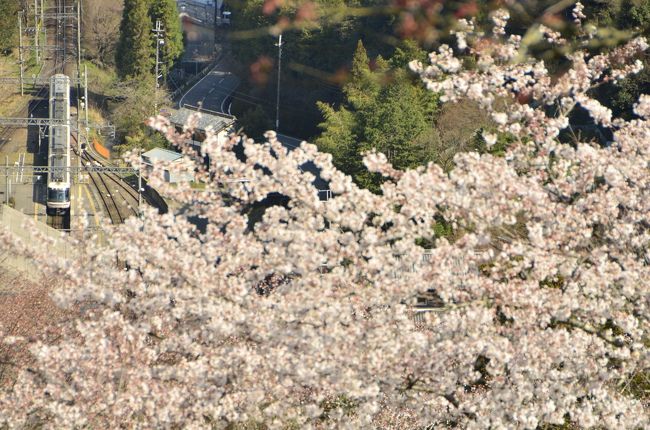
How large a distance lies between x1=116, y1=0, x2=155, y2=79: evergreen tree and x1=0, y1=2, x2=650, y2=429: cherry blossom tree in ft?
84.5

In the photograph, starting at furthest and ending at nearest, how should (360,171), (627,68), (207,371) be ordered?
(360,171) → (627,68) → (207,371)

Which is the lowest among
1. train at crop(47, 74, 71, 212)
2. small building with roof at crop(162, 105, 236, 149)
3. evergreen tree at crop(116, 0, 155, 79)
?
train at crop(47, 74, 71, 212)

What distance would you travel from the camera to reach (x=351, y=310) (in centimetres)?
575

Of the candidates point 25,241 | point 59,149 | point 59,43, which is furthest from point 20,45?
point 25,241

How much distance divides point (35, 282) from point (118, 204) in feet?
43.0

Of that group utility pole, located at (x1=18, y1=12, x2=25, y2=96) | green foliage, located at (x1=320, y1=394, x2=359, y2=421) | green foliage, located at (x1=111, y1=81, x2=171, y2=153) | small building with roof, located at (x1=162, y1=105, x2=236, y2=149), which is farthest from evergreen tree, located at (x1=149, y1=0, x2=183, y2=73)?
green foliage, located at (x1=320, y1=394, x2=359, y2=421)

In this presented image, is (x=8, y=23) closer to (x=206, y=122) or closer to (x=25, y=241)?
(x=206, y=122)

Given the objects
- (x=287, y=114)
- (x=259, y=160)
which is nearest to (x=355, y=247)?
(x=259, y=160)

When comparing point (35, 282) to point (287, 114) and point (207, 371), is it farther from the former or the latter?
point (287, 114)

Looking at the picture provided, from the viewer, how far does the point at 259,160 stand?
6305 mm

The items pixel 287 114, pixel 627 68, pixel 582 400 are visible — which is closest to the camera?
pixel 582 400

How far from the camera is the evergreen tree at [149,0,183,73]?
32.8 meters

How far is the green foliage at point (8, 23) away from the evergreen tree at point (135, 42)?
5770mm

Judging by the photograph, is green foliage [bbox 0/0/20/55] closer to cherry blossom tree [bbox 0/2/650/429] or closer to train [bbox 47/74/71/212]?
train [bbox 47/74/71/212]
